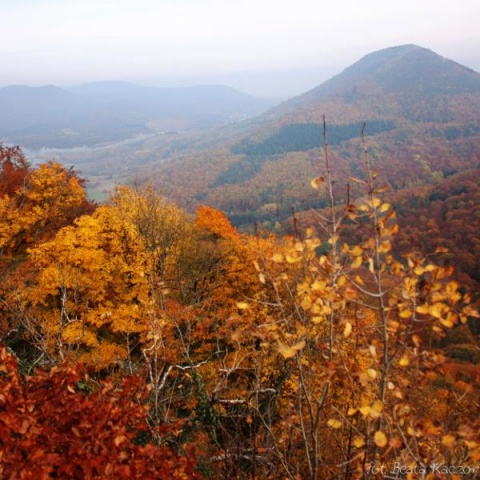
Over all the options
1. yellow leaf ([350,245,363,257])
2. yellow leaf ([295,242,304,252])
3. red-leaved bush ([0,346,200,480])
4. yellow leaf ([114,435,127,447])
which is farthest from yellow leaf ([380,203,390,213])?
yellow leaf ([114,435,127,447])

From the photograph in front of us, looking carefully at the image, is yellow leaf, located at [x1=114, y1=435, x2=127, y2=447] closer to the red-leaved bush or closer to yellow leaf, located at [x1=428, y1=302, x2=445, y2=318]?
the red-leaved bush

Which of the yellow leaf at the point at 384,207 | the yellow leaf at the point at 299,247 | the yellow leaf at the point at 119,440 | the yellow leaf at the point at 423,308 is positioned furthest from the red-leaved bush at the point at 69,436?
the yellow leaf at the point at 384,207

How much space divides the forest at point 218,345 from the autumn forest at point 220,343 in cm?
5

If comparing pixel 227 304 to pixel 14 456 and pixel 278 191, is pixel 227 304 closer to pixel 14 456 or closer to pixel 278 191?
pixel 14 456

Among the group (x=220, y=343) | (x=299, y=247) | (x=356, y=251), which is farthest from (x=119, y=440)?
(x=220, y=343)

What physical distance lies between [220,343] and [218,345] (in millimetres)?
16819

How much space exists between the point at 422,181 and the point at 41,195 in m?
160

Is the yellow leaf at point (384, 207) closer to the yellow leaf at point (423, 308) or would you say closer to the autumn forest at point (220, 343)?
the autumn forest at point (220, 343)

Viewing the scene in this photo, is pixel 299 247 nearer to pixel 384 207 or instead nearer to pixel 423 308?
pixel 384 207

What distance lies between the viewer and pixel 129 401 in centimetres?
618

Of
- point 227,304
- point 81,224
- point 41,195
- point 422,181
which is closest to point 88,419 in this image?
point 81,224

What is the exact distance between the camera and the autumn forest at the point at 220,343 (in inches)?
155

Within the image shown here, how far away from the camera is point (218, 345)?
7578 mm

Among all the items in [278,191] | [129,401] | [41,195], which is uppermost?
[41,195]
